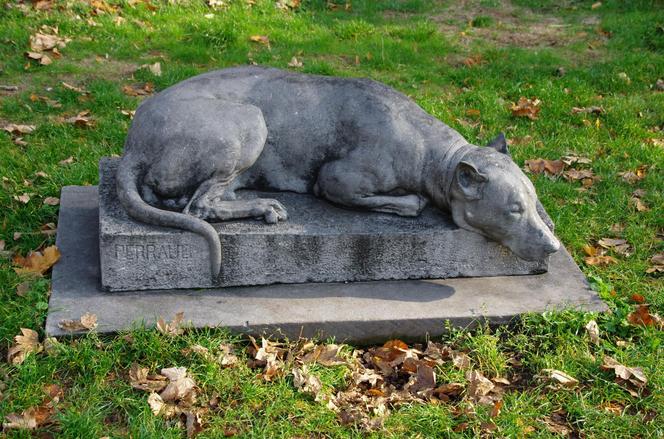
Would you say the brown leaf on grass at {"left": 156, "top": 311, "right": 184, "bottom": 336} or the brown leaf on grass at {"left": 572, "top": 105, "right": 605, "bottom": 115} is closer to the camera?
the brown leaf on grass at {"left": 156, "top": 311, "right": 184, "bottom": 336}

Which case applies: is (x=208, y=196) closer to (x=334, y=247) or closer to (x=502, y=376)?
(x=334, y=247)

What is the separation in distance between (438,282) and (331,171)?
3.26ft

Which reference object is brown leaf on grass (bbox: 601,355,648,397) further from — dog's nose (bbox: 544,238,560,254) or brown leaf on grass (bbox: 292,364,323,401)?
brown leaf on grass (bbox: 292,364,323,401)

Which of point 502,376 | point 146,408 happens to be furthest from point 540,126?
point 146,408

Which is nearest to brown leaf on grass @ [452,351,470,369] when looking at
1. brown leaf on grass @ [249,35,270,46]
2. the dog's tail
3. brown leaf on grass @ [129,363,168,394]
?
the dog's tail

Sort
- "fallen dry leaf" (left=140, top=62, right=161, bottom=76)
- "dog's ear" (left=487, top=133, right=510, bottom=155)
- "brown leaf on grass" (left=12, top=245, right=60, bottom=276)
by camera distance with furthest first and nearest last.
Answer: "fallen dry leaf" (left=140, top=62, right=161, bottom=76), "dog's ear" (left=487, top=133, right=510, bottom=155), "brown leaf on grass" (left=12, top=245, right=60, bottom=276)

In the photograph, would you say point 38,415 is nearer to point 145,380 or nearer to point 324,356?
point 145,380

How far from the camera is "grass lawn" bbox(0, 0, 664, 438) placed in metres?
4.30

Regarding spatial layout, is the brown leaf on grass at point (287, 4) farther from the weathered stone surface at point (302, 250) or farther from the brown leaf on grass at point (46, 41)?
the weathered stone surface at point (302, 250)

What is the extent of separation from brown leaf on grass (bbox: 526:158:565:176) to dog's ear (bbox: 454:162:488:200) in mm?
2467

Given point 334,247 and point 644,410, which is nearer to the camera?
point 644,410

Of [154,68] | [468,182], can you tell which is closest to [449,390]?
[468,182]

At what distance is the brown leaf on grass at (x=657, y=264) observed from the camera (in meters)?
5.82

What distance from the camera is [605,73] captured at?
9.23 meters
